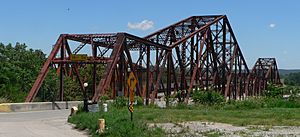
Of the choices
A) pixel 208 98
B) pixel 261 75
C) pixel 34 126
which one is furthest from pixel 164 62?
pixel 261 75

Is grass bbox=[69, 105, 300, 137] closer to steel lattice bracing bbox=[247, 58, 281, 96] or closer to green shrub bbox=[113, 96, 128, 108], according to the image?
green shrub bbox=[113, 96, 128, 108]

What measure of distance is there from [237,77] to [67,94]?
42958 millimetres

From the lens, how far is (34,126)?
2384 centimetres

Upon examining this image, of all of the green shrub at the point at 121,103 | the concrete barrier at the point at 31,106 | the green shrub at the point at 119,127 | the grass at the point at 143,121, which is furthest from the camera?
the green shrub at the point at 121,103

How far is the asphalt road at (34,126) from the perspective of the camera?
67.5 ft

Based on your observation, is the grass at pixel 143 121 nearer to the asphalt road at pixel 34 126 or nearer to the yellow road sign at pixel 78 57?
the asphalt road at pixel 34 126

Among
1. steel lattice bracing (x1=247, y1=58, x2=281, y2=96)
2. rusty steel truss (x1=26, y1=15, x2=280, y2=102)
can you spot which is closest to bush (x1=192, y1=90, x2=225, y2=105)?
rusty steel truss (x1=26, y1=15, x2=280, y2=102)

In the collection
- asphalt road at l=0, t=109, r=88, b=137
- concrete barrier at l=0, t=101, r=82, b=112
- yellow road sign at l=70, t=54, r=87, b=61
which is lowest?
asphalt road at l=0, t=109, r=88, b=137

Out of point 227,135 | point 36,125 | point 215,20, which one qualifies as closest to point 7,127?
Answer: point 36,125

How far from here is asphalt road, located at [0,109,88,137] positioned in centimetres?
2057

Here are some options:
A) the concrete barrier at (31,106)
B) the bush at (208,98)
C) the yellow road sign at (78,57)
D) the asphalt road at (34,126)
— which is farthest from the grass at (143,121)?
the yellow road sign at (78,57)

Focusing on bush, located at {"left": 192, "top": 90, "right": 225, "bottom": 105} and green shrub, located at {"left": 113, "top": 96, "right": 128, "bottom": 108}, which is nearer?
green shrub, located at {"left": 113, "top": 96, "right": 128, "bottom": 108}

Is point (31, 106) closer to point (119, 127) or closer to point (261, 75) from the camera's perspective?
point (119, 127)

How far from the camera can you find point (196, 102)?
42.2 m
